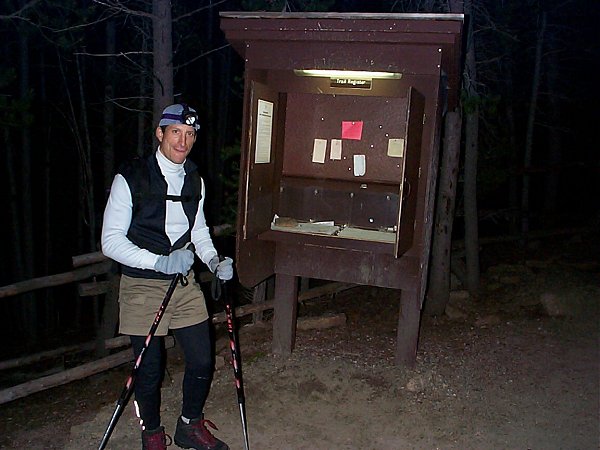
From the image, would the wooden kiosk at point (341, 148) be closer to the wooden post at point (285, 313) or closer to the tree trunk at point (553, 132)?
the wooden post at point (285, 313)

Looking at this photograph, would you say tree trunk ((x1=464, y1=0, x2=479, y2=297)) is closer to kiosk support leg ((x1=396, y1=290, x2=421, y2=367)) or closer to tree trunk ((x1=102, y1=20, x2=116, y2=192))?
kiosk support leg ((x1=396, y1=290, x2=421, y2=367))

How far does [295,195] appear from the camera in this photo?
→ 5.28m

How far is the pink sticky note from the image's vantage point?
16.6 ft

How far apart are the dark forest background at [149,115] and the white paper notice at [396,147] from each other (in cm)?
135

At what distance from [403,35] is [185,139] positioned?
177 centimetres

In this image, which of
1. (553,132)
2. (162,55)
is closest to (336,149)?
(162,55)

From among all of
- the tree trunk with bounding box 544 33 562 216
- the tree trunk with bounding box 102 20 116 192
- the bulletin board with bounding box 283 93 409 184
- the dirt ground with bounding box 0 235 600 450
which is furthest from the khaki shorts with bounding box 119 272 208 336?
the tree trunk with bounding box 544 33 562 216

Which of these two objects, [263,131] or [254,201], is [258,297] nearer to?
[254,201]

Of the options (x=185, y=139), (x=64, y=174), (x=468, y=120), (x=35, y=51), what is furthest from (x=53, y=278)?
(x=64, y=174)

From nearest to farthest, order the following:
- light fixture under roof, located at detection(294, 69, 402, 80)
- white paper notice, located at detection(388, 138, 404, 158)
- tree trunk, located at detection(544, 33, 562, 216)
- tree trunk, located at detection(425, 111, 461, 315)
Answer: light fixture under roof, located at detection(294, 69, 402, 80) → white paper notice, located at detection(388, 138, 404, 158) → tree trunk, located at detection(425, 111, 461, 315) → tree trunk, located at detection(544, 33, 562, 216)

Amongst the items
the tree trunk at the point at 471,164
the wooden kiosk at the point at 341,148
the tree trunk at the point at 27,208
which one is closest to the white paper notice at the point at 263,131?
the wooden kiosk at the point at 341,148

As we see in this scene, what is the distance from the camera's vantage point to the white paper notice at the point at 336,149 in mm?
5129

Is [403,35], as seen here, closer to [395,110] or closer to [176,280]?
[395,110]

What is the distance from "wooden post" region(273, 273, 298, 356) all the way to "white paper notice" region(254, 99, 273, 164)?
47.1 inches
